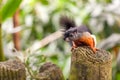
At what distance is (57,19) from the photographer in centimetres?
303

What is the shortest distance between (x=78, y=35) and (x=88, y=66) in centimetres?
11

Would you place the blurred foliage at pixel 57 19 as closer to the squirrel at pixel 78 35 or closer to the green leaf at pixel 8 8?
the green leaf at pixel 8 8

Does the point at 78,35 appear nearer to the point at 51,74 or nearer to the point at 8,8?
the point at 51,74

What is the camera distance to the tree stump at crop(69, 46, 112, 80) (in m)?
0.87

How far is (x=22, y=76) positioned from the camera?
2.81 feet

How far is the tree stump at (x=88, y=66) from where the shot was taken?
2.86ft

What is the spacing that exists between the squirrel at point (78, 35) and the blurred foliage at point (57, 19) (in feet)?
4.91

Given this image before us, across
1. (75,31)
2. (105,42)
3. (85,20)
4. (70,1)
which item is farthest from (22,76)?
(70,1)

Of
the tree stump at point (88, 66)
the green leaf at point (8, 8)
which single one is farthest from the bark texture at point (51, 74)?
the green leaf at point (8, 8)

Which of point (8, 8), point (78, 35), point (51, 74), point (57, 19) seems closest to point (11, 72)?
point (51, 74)

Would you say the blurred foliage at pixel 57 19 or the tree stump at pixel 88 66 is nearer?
the tree stump at pixel 88 66

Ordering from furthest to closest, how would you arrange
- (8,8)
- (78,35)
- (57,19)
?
(57,19) → (8,8) → (78,35)

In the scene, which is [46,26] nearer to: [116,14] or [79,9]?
[79,9]

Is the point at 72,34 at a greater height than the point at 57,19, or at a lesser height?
lesser
